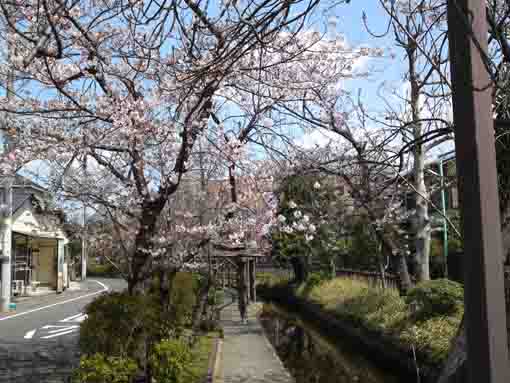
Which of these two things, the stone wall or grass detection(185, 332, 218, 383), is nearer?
grass detection(185, 332, 218, 383)

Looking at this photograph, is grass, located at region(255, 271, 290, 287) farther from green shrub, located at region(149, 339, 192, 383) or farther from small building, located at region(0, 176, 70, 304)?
green shrub, located at region(149, 339, 192, 383)

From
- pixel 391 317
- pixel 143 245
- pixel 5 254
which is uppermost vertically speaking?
pixel 143 245

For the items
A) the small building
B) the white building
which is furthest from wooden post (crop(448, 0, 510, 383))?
the small building

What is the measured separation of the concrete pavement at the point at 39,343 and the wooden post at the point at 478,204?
7.91 m

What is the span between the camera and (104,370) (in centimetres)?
614

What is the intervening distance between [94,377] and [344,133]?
6.43 m

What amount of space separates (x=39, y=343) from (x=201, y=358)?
470 centimetres

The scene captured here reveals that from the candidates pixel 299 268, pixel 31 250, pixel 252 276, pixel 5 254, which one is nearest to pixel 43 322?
pixel 5 254

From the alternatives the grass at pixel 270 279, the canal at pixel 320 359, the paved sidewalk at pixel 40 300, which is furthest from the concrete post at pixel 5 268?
the grass at pixel 270 279

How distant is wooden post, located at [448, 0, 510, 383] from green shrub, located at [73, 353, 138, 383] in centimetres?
526

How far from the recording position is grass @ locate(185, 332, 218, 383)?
6988mm

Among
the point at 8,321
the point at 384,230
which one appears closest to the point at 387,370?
the point at 384,230

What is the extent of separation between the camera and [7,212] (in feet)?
58.5

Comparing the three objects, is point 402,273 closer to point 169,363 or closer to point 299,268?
point 169,363
